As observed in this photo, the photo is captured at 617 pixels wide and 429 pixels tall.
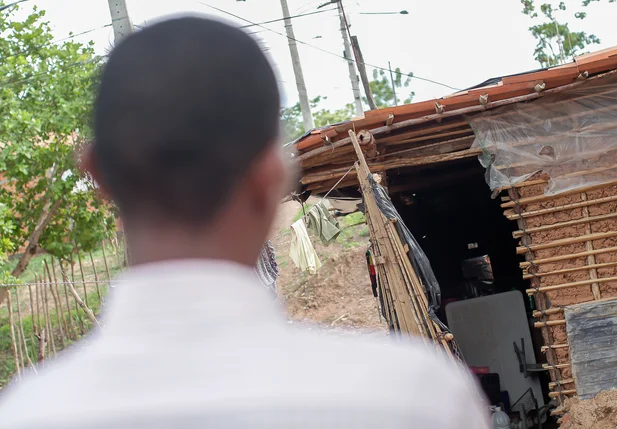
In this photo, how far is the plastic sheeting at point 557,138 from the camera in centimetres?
706

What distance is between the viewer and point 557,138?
7.18 m

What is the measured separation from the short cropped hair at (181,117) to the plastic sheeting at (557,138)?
21.9 feet

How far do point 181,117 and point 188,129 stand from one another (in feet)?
0.05

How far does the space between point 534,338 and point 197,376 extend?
9.54m

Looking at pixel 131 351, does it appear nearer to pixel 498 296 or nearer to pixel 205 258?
pixel 205 258

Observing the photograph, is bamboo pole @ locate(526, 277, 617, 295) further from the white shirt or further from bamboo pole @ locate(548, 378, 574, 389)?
the white shirt

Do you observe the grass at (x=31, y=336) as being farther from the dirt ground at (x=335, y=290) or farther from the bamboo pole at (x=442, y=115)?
the bamboo pole at (x=442, y=115)

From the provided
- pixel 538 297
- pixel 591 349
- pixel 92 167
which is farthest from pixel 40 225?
pixel 92 167

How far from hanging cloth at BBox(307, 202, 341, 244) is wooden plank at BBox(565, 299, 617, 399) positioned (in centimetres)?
261

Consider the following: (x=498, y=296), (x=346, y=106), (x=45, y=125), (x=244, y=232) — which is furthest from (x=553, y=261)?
(x=346, y=106)

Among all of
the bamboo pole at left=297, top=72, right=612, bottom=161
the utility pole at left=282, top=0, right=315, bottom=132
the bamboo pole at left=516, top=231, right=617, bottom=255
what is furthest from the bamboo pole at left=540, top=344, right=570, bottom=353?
the utility pole at left=282, top=0, right=315, bottom=132

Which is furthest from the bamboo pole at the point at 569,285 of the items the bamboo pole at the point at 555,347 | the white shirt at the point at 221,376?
the white shirt at the point at 221,376

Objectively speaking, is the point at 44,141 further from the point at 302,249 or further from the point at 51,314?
the point at 302,249

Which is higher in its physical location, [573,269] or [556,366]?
[573,269]
